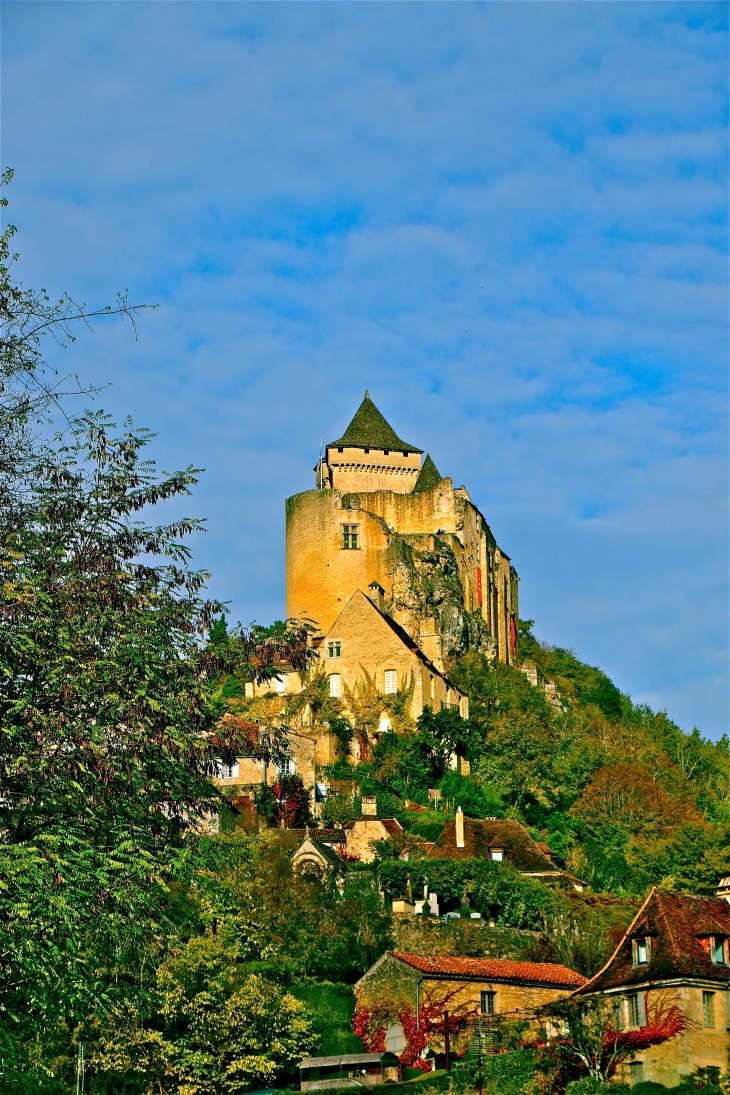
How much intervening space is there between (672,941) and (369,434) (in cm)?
5568

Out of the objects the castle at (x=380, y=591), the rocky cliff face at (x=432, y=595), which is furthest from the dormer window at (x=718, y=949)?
the rocky cliff face at (x=432, y=595)

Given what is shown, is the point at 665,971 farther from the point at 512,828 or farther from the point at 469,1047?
the point at 512,828

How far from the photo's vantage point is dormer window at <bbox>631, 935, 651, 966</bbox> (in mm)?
31109

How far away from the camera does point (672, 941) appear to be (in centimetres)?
3066

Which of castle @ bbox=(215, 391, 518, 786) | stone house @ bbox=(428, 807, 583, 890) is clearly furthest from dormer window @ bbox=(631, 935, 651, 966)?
castle @ bbox=(215, 391, 518, 786)

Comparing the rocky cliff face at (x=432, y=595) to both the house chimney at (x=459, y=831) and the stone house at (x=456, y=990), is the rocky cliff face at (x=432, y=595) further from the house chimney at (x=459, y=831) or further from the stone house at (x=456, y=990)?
the stone house at (x=456, y=990)

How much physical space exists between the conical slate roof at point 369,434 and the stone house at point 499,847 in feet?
116

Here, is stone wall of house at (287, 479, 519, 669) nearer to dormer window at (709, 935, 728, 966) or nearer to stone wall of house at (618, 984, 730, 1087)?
dormer window at (709, 935, 728, 966)

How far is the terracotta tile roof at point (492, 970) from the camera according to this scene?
35000 mm

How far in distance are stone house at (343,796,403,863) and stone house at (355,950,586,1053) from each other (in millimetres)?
13314

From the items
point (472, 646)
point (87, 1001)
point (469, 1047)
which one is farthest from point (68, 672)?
point (472, 646)

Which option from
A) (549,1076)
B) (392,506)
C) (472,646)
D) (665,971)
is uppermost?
(392,506)

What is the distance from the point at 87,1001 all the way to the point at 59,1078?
1387cm

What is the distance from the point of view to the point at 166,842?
56.4ft
